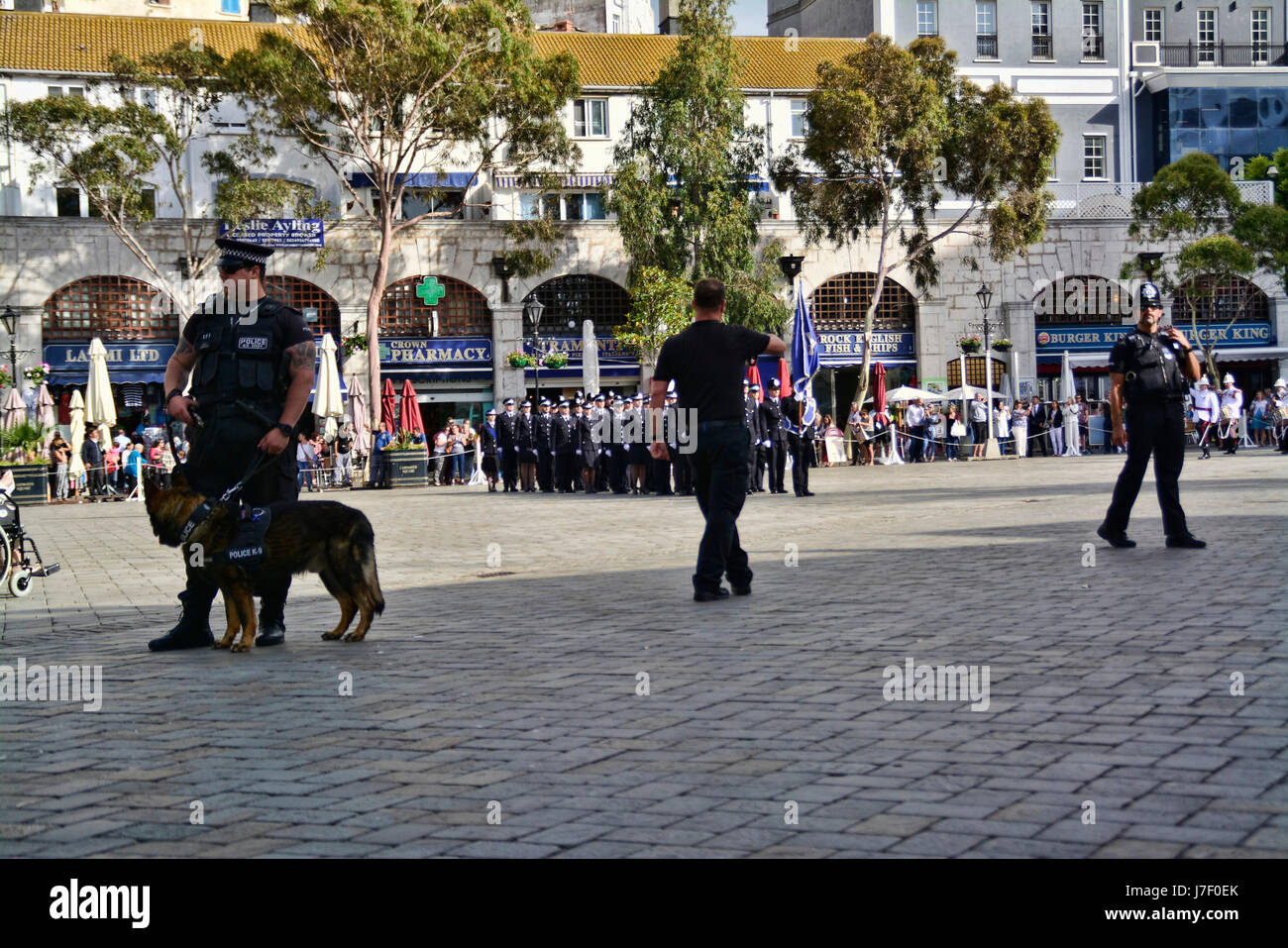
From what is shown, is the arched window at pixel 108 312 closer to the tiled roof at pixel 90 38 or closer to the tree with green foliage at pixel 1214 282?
the tiled roof at pixel 90 38

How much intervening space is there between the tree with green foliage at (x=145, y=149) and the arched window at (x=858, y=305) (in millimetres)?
16836

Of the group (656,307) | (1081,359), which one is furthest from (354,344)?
(1081,359)

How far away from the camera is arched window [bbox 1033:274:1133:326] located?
5044cm

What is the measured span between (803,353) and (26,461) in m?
16.3

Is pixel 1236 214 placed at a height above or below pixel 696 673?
above

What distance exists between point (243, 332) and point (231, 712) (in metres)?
2.64

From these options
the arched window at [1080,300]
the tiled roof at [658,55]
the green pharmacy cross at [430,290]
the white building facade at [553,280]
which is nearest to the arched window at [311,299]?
the white building facade at [553,280]

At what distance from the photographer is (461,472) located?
38.2 m

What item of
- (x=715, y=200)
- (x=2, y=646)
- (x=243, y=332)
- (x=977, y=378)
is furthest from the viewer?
(x=977, y=378)

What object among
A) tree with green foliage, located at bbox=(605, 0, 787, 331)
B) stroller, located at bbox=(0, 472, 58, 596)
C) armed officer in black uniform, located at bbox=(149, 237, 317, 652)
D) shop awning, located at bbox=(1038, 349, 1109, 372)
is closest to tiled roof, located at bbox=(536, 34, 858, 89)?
tree with green foliage, located at bbox=(605, 0, 787, 331)

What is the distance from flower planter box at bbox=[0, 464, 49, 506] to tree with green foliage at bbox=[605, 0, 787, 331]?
58.8 feet

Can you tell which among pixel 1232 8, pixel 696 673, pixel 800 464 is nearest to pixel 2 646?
pixel 696 673

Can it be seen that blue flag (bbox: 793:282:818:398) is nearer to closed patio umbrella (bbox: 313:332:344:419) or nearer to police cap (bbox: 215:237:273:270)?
closed patio umbrella (bbox: 313:332:344:419)
